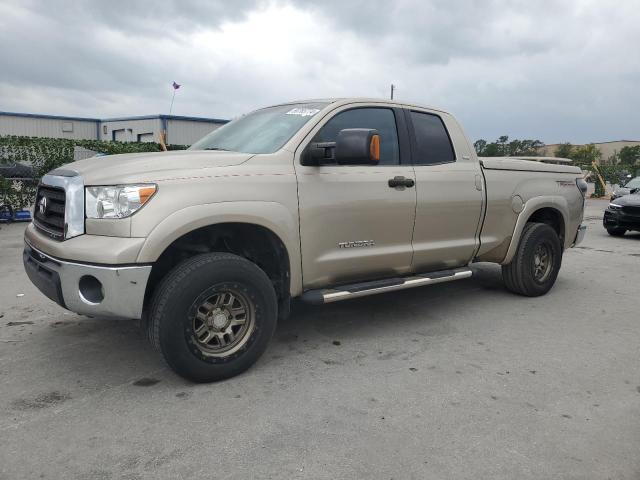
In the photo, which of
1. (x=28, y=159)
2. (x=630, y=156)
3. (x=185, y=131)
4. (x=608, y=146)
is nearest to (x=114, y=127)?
(x=185, y=131)

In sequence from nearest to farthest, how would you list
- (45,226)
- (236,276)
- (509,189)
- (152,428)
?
(152,428) → (236,276) → (45,226) → (509,189)

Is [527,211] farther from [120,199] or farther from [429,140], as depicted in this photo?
[120,199]

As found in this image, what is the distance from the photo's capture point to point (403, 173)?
162 inches

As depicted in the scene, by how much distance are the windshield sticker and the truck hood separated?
62 centimetres

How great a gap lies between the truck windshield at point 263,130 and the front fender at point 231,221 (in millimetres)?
504

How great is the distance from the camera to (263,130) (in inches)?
155

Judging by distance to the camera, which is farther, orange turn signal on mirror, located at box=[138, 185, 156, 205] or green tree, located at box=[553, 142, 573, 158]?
green tree, located at box=[553, 142, 573, 158]

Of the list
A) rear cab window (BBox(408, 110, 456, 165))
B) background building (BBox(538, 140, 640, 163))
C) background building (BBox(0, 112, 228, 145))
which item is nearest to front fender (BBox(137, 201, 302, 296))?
rear cab window (BBox(408, 110, 456, 165))

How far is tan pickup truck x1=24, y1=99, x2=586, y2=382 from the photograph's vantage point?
2.97 m

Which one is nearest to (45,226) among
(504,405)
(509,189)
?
(504,405)

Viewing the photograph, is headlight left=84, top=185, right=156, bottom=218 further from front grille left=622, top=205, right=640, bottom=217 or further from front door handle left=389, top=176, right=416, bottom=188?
front grille left=622, top=205, right=640, bottom=217

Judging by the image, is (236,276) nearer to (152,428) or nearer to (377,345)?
(152,428)

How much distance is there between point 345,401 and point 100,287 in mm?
1551

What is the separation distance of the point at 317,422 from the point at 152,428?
867mm
